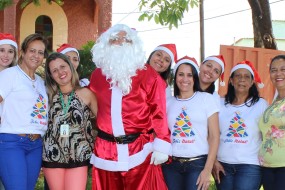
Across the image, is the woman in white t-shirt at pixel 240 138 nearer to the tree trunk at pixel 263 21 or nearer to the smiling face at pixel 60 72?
the smiling face at pixel 60 72

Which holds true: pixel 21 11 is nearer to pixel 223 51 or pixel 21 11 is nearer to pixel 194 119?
pixel 223 51

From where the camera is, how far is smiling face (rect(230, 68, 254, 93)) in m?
4.37

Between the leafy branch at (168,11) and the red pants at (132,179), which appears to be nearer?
the red pants at (132,179)

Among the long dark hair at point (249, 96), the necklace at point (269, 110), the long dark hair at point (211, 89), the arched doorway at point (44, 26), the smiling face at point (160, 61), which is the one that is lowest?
the necklace at point (269, 110)

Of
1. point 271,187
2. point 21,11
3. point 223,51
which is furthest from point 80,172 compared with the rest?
point 21,11

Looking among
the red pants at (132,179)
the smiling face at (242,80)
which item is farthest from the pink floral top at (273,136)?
the red pants at (132,179)

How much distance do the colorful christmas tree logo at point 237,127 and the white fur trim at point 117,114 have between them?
3.54ft

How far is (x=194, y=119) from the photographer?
4113 millimetres

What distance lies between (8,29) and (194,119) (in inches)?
354

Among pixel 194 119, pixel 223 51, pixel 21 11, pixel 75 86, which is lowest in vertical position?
pixel 194 119

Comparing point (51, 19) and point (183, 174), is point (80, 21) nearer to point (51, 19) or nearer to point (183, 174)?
point (51, 19)

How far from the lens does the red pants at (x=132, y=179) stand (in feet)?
13.4

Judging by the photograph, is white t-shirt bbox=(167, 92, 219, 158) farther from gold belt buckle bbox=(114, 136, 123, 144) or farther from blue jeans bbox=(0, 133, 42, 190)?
blue jeans bbox=(0, 133, 42, 190)

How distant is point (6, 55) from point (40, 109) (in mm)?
863
